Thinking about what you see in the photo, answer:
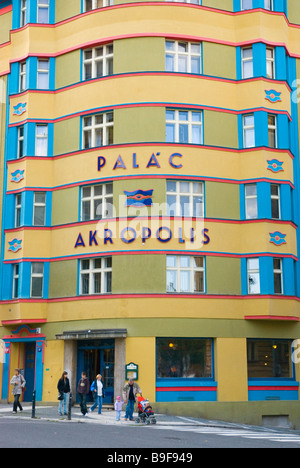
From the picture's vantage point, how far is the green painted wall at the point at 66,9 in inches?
1484

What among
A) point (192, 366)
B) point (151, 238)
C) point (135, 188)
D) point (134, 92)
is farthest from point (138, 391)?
point (134, 92)

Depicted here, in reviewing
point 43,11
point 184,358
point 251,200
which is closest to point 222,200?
point 251,200

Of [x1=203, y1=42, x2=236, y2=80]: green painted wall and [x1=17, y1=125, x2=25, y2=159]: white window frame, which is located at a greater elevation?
[x1=203, y1=42, x2=236, y2=80]: green painted wall

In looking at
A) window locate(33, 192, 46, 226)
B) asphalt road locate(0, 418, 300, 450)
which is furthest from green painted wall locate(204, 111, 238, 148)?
asphalt road locate(0, 418, 300, 450)

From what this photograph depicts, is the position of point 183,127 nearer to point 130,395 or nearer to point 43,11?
point 43,11

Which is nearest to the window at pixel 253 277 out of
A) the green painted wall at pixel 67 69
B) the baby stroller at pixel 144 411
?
the baby stroller at pixel 144 411

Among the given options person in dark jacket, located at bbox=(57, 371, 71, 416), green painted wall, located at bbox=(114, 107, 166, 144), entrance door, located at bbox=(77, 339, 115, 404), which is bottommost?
person in dark jacket, located at bbox=(57, 371, 71, 416)

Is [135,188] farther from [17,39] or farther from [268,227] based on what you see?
[17,39]

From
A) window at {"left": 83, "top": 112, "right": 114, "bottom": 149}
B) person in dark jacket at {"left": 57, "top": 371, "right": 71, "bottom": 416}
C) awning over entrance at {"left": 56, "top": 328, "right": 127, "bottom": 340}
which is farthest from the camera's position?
window at {"left": 83, "top": 112, "right": 114, "bottom": 149}

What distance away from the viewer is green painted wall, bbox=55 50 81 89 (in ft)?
121

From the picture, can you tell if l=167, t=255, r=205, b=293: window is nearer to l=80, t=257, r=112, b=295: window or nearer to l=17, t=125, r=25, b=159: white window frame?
l=80, t=257, r=112, b=295: window

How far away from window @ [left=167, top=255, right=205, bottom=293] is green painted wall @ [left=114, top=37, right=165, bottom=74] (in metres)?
9.50

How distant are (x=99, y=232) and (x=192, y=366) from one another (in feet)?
25.3

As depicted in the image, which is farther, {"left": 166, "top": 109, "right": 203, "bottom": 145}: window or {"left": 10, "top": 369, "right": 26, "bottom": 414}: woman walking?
{"left": 166, "top": 109, "right": 203, "bottom": 145}: window
